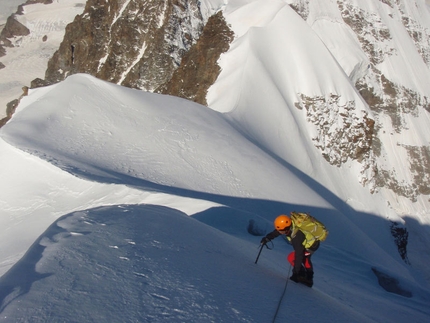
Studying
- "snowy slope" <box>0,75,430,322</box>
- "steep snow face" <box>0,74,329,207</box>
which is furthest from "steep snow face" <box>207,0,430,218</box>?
"snowy slope" <box>0,75,430,322</box>

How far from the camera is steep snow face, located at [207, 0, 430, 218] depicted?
78.6 ft

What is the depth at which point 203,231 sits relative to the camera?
543 centimetres

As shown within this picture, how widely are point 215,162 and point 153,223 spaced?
7.70 m

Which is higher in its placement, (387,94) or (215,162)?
(387,94)

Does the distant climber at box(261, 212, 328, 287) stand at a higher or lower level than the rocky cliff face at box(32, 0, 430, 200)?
lower

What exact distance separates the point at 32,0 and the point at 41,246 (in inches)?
2899

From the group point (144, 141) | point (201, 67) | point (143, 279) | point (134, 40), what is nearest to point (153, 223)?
point (143, 279)

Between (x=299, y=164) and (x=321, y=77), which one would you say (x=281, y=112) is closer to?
(x=299, y=164)

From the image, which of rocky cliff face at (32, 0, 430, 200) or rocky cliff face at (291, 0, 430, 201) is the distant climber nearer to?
rocky cliff face at (32, 0, 430, 200)

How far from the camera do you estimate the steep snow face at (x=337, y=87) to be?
24.0 m

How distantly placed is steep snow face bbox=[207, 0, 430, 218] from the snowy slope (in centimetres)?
642

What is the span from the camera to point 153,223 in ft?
16.7

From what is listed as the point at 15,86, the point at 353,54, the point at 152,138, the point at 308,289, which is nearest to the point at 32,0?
the point at 15,86

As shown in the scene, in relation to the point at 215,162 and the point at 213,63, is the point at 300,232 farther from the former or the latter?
the point at 213,63
